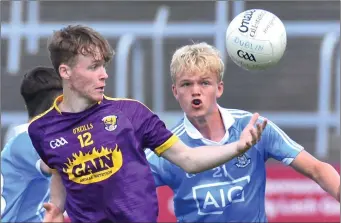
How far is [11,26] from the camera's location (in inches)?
390

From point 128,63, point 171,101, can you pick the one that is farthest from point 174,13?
point 128,63

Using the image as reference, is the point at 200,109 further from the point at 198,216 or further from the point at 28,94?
the point at 28,94

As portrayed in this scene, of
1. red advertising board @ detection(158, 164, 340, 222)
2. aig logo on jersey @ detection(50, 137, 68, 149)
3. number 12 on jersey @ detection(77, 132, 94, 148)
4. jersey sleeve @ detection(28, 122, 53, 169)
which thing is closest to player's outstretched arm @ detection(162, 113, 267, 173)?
number 12 on jersey @ detection(77, 132, 94, 148)

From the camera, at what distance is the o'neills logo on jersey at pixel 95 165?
188 inches

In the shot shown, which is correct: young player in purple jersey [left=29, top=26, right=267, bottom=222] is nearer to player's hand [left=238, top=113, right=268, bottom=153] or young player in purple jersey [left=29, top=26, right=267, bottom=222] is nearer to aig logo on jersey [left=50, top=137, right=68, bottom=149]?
aig logo on jersey [left=50, top=137, right=68, bottom=149]

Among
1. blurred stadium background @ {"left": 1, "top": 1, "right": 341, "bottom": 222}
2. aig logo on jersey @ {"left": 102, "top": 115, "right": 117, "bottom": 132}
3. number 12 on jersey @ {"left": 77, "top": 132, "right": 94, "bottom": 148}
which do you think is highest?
aig logo on jersey @ {"left": 102, "top": 115, "right": 117, "bottom": 132}

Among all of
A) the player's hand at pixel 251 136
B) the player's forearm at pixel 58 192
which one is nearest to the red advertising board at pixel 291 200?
the player's forearm at pixel 58 192

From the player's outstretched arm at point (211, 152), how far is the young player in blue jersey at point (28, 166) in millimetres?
1779

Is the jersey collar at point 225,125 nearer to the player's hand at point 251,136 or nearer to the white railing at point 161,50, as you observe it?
the player's hand at point 251,136

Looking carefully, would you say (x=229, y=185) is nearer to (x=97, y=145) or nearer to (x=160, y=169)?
(x=160, y=169)

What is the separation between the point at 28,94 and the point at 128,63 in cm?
331

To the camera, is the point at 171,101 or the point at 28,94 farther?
the point at 171,101

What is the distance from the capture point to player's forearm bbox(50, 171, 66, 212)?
4.97 metres

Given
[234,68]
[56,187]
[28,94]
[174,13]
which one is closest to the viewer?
[56,187]
